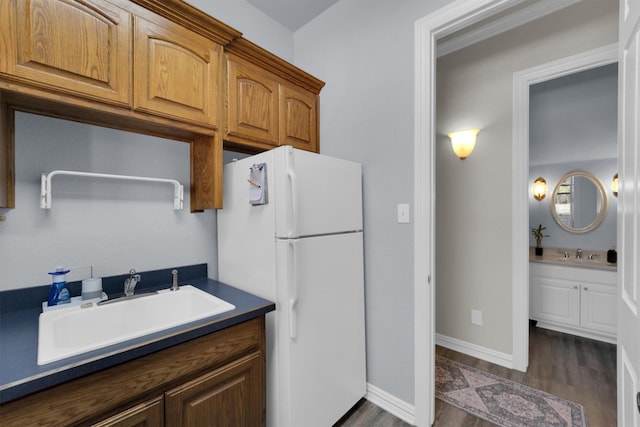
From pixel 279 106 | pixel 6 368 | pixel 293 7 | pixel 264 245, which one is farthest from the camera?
pixel 293 7

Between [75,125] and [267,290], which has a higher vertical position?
[75,125]

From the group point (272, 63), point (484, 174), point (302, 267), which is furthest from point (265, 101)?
point (484, 174)

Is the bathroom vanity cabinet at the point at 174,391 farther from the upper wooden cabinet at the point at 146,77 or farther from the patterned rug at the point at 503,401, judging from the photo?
the patterned rug at the point at 503,401

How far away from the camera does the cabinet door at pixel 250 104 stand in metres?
1.63

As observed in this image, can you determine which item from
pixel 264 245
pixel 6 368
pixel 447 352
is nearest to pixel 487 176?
pixel 447 352

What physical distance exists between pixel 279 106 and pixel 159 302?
1373mm

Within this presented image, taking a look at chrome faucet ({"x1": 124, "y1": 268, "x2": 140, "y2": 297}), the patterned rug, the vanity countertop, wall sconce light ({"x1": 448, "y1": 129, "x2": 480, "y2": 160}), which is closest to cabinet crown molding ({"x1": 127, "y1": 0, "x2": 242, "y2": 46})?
chrome faucet ({"x1": 124, "y1": 268, "x2": 140, "y2": 297})

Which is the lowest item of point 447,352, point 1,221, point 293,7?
point 447,352

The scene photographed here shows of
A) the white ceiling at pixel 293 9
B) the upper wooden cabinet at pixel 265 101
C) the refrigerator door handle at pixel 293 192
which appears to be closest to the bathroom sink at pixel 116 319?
the refrigerator door handle at pixel 293 192

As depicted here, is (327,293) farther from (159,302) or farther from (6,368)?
(6,368)

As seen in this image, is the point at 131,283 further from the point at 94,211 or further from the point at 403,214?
the point at 403,214

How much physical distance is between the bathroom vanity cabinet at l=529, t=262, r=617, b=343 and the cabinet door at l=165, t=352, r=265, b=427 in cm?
305

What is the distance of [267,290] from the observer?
4.85 ft

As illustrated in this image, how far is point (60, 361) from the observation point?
818 mm
